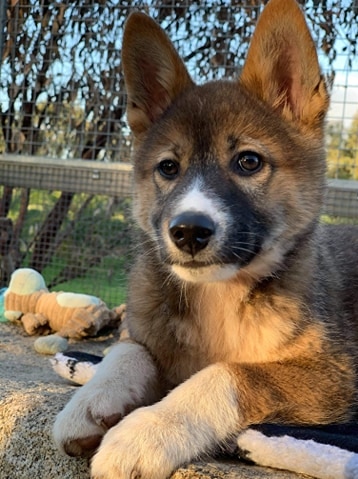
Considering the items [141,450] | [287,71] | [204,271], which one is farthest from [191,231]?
[287,71]

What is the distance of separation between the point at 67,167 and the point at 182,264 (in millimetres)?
3025

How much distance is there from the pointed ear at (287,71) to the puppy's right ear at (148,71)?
280 mm

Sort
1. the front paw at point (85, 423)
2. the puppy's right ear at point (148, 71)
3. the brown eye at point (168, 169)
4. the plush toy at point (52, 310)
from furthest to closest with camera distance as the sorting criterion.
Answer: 1. the plush toy at point (52, 310)
2. the puppy's right ear at point (148, 71)
3. the brown eye at point (168, 169)
4. the front paw at point (85, 423)

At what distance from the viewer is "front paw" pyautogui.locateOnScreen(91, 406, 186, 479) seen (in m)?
1.57

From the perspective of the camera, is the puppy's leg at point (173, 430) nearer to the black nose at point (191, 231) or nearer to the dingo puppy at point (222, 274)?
the dingo puppy at point (222, 274)

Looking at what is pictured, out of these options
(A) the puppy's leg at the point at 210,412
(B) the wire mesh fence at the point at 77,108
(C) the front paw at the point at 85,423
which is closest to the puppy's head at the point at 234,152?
(A) the puppy's leg at the point at 210,412

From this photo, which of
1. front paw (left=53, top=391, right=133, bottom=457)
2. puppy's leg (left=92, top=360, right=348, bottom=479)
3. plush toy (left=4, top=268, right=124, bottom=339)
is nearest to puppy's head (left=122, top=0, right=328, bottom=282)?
puppy's leg (left=92, top=360, right=348, bottom=479)

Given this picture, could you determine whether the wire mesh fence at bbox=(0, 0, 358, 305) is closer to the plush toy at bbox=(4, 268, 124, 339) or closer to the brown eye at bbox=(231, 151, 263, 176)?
the plush toy at bbox=(4, 268, 124, 339)

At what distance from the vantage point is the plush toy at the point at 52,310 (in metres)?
3.69

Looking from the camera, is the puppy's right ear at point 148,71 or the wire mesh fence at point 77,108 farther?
the wire mesh fence at point 77,108

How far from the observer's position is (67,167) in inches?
189

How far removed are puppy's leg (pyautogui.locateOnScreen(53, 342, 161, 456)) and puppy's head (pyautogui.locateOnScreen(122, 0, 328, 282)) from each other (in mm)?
348

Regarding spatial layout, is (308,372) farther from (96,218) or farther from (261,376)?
(96,218)

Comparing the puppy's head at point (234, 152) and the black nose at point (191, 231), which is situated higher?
the puppy's head at point (234, 152)
